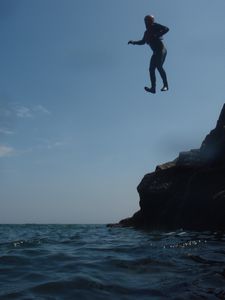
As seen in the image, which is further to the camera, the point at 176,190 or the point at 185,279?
the point at 176,190

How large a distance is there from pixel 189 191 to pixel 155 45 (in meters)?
18.0

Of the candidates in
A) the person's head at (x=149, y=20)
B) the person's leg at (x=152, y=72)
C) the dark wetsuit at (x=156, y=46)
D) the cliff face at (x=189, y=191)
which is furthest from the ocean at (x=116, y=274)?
the cliff face at (x=189, y=191)

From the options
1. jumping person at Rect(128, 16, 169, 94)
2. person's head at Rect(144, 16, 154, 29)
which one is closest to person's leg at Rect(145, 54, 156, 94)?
jumping person at Rect(128, 16, 169, 94)

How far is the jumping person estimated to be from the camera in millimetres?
10773

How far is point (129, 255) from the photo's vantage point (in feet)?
38.0

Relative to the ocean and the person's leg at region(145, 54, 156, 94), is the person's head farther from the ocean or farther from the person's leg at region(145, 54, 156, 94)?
the ocean

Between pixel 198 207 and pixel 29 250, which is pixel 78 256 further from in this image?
pixel 198 207

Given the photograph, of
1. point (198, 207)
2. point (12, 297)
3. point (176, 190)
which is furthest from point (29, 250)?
point (176, 190)

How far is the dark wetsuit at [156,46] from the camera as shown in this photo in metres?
10.8

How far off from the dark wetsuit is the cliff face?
14615 millimetres

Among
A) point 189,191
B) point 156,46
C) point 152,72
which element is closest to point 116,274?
point 152,72

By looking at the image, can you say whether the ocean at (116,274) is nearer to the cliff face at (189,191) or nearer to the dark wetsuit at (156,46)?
the dark wetsuit at (156,46)

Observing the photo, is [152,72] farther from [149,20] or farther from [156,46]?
[149,20]

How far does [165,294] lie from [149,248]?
609cm
